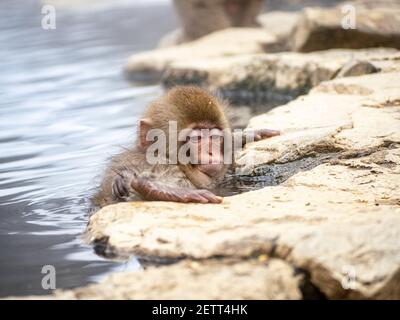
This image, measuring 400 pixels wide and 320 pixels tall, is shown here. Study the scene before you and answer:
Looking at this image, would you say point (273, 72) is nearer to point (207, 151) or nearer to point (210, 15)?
point (207, 151)

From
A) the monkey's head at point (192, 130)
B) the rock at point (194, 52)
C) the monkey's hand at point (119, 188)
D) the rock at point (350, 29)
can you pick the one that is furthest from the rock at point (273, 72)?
the monkey's hand at point (119, 188)

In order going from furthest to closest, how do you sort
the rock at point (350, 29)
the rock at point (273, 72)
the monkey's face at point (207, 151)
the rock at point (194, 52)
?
the rock at point (194, 52), the rock at point (350, 29), the rock at point (273, 72), the monkey's face at point (207, 151)

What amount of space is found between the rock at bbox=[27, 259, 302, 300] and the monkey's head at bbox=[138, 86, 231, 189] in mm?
1599

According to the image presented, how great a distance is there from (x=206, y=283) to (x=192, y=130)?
197 centimetres

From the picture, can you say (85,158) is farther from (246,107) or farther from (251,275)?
(251,275)

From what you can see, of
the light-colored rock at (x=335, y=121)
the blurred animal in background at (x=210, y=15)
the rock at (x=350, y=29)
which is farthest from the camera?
the blurred animal in background at (x=210, y=15)

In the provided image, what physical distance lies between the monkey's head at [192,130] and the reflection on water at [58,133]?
57 centimetres

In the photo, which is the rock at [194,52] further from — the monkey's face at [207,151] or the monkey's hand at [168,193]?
the monkey's hand at [168,193]

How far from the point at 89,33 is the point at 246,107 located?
29.3 feet

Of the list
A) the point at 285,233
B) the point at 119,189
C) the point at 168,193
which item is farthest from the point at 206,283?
the point at 119,189

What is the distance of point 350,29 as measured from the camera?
30.2ft

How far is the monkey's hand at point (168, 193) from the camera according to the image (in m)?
4.07

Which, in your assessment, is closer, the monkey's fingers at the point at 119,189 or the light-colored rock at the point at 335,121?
the monkey's fingers at the point at 119,189

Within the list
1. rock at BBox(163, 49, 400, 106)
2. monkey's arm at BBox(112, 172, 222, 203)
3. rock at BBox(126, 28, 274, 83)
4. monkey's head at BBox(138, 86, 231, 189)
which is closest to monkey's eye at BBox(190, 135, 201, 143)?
monkey's head at BBox(138, 86, 231, 189)
